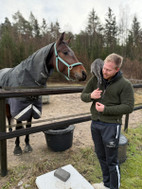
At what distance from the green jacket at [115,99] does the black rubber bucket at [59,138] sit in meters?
1.04

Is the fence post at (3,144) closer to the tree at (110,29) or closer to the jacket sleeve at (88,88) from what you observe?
the jacket sleeve at (88,88)

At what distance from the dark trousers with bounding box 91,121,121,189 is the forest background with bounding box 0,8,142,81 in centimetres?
1200

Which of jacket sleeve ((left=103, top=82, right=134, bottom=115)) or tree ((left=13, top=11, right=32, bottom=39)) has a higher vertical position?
tree ((left=13, top=11, right=32, bottom=39))

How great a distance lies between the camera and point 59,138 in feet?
7.65

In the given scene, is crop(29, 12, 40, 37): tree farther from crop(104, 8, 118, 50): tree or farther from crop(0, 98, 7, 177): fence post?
crop(0, 98, 7, 177): fence post

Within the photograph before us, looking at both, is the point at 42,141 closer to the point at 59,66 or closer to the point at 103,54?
the point at 59,66

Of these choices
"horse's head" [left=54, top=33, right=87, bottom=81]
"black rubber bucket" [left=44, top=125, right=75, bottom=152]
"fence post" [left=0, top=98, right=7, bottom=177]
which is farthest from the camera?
"black rubber bucket" [left=44, top=125, right=75, bottom=152]

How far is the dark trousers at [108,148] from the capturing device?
1355mm

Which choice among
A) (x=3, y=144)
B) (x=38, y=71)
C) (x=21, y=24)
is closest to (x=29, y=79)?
(x=38, y=71)

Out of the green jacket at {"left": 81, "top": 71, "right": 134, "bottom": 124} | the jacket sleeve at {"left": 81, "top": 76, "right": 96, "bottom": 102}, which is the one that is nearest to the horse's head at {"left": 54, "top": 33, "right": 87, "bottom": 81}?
the jacket sleeve at {"left": 81, "top": 76, "right": 96, "bottom": 102}

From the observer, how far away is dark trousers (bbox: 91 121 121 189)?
1.36 metres

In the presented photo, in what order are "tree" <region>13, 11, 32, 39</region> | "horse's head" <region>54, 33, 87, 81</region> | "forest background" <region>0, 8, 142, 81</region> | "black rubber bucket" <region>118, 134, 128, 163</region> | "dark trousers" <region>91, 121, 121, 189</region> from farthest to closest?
"tree" <region>13, 11, 32, 39</region>, "forest background" <region>0, 8, 142, 81</region>, "horse's head" <region>54, 33, 87, 81</region>, "black rubber bucket" <region>118, 134, 128, 163</region>, "dark trousers" <region>91, 121, 121, 189</region>

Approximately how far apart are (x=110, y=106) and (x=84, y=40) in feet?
78.3

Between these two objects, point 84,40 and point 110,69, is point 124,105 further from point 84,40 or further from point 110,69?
point 84,40
